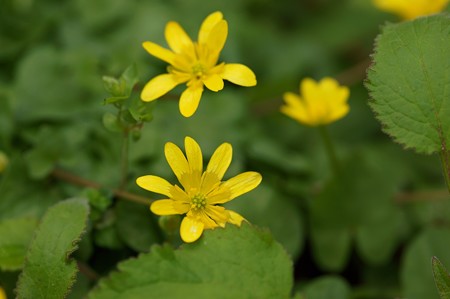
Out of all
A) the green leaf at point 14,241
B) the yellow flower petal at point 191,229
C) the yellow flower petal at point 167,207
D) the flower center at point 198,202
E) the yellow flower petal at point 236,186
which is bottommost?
the green leaf at point 14,241

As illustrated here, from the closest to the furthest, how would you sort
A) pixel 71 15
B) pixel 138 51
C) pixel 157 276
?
1. pixel 157 276
2. pixel 138 51
3. pixel 71 15

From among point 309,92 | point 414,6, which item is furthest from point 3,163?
point 414,6

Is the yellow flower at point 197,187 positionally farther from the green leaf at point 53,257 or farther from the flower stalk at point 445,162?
the flower stalk at point 445,162

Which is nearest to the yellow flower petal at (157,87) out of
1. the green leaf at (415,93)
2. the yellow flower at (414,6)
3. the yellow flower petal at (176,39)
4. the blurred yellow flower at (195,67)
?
the blurred yellow flower at (195,67)

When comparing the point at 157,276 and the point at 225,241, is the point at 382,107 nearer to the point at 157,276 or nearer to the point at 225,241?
the point at 225,241

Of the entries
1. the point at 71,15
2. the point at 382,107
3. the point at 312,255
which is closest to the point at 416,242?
the point at 312,255

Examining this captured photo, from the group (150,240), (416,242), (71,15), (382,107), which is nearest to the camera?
(382,107)

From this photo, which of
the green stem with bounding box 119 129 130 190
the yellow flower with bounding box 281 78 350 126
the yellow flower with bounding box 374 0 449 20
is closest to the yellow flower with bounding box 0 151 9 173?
the green stem with bounding box 119 129 130 190
